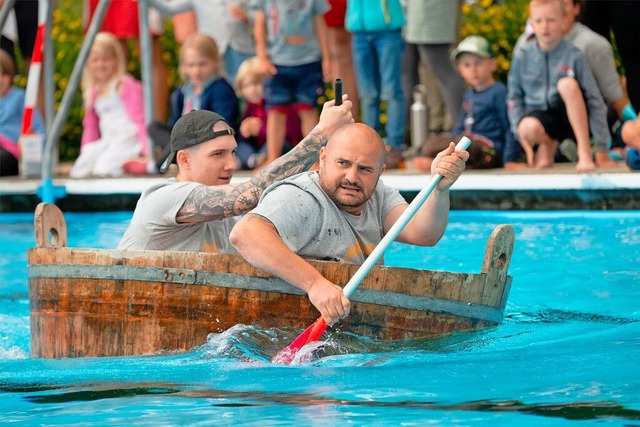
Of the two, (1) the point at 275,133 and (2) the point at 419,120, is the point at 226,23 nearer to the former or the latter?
(1) the point at 275,133

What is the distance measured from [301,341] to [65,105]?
19.6ft

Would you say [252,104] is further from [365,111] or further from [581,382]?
[581,382]

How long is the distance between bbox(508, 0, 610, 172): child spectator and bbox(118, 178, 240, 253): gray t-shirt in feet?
15.1

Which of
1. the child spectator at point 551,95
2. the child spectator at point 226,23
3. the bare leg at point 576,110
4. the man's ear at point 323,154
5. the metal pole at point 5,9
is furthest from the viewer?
the child spectator at point 226,23

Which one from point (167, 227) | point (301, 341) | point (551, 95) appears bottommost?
point (301, 341)

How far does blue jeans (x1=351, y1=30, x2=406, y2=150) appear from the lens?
1085 centimetres

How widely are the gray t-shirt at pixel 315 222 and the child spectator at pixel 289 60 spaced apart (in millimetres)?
5328

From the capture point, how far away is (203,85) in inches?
449

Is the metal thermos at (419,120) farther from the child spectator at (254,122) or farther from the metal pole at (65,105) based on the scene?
the metal pole at (65,105)

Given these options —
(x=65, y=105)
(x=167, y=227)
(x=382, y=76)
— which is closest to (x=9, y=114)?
(x=65, y=105)

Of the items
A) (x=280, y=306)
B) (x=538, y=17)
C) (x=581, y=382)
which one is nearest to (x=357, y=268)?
(x=280, y=306)

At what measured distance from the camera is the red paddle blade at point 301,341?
211 inches

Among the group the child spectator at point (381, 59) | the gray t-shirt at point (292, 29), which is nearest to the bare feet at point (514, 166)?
the child spectator at point (381, 59)

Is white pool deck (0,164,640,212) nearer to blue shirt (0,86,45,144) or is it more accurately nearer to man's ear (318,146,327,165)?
blue shirt (0,86,45,144)
